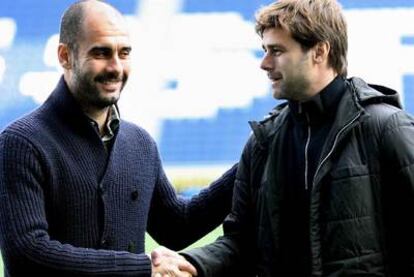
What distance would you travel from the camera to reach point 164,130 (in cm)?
1023

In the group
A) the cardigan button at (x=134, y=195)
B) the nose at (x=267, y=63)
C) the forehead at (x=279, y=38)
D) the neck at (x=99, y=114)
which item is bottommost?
the cardigan button at (x=134, y=195)

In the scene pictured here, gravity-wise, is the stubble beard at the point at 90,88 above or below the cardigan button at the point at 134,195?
above

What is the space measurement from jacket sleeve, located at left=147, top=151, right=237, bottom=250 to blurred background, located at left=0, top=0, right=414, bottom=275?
6408mm

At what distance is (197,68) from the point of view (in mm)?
10516

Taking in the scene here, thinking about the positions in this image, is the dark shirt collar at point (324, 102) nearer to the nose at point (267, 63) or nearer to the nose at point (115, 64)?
the nose at point (267, 63)

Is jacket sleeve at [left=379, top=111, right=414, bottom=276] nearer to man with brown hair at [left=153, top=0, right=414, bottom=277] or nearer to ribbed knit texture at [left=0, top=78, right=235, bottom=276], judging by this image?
man with brown hair at [left=153, top=0, right=414, bottom=277]

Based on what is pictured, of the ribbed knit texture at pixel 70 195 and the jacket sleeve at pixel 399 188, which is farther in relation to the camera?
the ribbed knit texture at pixel 70 195

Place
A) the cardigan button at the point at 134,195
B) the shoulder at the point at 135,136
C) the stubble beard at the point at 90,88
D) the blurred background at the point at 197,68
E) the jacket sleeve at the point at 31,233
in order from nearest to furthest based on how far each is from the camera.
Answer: the jacket sleeve at the point at 31,233, the stubble beard at the point at 90,88, the cardigan button at the point at 134,195, the shoulder at the point at 135,136, the blurred background at the point at 197,68

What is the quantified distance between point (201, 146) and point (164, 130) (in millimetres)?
468

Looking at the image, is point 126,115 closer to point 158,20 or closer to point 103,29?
point 158,20

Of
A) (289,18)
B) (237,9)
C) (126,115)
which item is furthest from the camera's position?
(237,9)

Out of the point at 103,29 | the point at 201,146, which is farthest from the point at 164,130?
the point at 103,29

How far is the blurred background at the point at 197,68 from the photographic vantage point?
32.9 ft

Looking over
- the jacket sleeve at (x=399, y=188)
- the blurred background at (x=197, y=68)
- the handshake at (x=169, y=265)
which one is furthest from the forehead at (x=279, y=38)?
the blurred background at (x=197, y=68)
